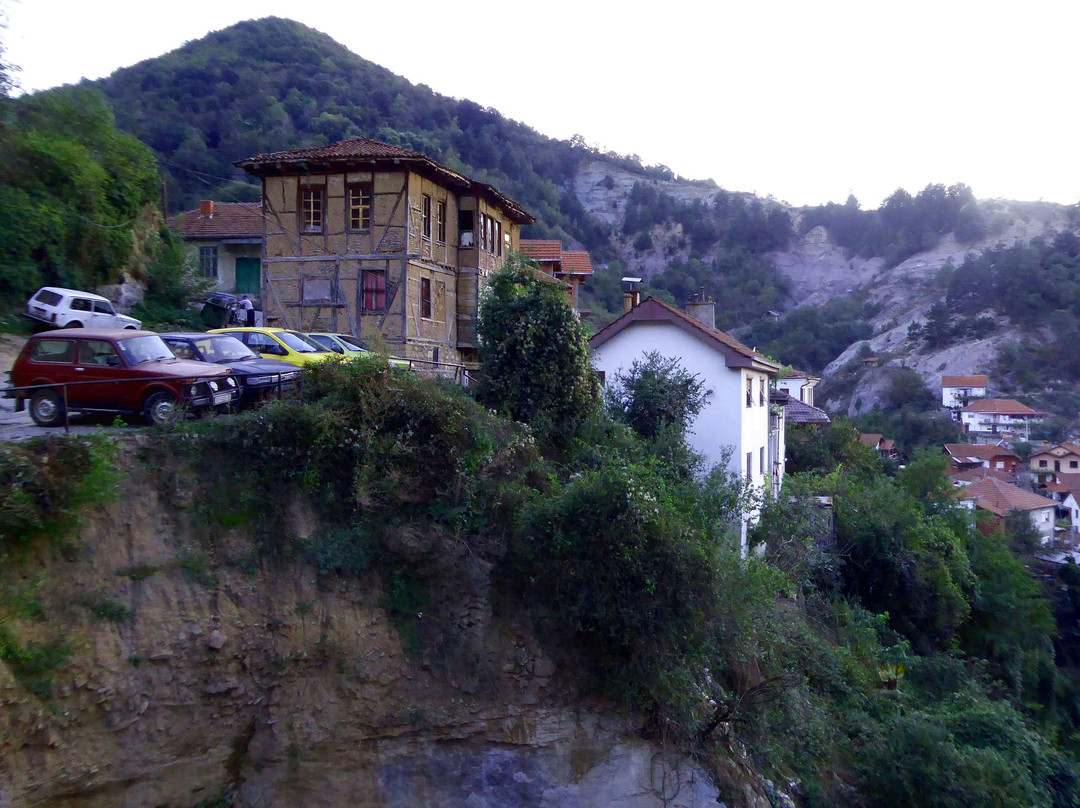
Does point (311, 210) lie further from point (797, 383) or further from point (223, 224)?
point (797, 383)

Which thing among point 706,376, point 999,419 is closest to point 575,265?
point 706,376

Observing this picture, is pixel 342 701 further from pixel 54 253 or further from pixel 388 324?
pixel 54 253

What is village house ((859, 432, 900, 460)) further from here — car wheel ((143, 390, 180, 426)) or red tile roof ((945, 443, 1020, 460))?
car wheel ((143, 390, 180, 426))

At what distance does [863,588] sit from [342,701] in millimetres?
18623

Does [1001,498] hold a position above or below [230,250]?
below

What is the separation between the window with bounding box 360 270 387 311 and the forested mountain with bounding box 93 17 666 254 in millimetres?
30673

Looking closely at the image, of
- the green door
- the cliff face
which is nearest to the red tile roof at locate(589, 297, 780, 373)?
the cliff face

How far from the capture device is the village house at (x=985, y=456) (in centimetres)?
5816

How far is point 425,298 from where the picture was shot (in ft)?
89.2

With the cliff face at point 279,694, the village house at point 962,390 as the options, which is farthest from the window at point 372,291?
the village house at point 962,390

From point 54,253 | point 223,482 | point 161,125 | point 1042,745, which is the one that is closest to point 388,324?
point 54,253

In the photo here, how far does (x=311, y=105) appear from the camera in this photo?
74562mm

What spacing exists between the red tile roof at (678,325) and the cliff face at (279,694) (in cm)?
1167

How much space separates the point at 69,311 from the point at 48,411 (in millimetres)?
10685
